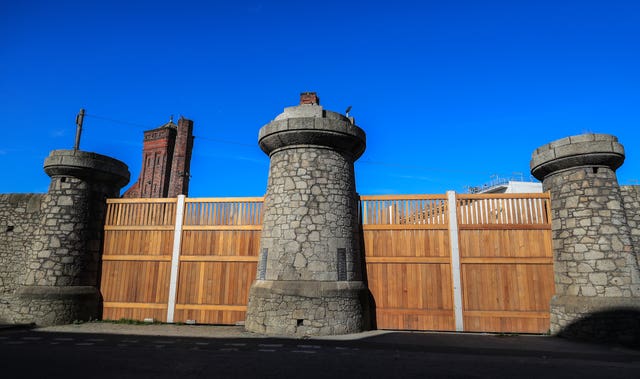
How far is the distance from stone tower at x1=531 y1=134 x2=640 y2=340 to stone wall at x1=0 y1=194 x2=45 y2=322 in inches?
513

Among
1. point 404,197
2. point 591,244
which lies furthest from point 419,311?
point 591,244

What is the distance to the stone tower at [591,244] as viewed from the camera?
755cm

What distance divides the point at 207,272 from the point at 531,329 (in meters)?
7.60

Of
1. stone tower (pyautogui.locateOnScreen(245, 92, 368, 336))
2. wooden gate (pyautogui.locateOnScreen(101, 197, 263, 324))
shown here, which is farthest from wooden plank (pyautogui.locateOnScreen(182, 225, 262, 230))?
stone tower (pyautogui.locateOnScreen(245, 92, 368, 336))

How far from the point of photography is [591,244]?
800cm

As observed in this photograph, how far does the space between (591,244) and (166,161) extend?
2262cm

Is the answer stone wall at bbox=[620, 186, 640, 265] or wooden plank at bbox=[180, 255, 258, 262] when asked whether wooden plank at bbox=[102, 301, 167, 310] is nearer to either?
wooden plank at bbox=[180, 255, 258, 262]

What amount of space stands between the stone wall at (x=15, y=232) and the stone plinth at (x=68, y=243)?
840 mm

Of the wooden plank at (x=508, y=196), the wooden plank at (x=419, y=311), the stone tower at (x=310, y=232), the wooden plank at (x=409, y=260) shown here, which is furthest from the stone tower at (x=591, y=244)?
the stone tower at (x=310, y=232)

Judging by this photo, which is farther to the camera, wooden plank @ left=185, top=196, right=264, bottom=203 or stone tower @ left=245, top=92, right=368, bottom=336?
wooden plank @ left=185, top=196, right=264, bottom=203

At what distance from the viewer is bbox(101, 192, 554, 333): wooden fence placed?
8.59 m

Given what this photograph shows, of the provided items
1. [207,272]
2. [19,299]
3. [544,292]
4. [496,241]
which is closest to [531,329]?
[544,292]

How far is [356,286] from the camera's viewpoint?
814 cm

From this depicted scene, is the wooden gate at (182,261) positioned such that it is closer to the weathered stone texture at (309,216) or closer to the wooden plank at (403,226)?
the weathered stone texture at (309,216)
